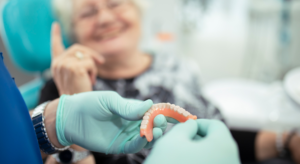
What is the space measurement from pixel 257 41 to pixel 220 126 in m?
1.67

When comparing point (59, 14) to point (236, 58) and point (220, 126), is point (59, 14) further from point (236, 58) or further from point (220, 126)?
point (236, 58)

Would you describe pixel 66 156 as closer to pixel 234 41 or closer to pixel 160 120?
pixel 160 120

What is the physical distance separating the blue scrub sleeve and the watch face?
0.12 metres

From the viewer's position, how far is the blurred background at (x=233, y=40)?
137cm

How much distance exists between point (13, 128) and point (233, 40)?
6.07 feet

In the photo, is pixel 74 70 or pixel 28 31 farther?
pixel 28 31

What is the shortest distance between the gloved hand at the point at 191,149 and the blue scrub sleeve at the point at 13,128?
20cm

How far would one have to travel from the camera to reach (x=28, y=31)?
0.80 meters

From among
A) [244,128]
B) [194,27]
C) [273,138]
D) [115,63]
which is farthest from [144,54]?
[194,27]

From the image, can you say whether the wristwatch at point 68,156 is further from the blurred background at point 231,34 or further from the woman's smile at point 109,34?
the blurred background at point 231,34

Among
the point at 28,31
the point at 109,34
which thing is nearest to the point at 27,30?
the point at 28,31

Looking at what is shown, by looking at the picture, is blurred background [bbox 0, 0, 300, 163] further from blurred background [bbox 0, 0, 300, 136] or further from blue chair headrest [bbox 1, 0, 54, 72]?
blue chair headrest [bbox 1, 0, 54, 72]

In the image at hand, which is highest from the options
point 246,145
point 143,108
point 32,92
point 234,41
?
point 143,108

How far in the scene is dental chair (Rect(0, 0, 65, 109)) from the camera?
2.56 ft
